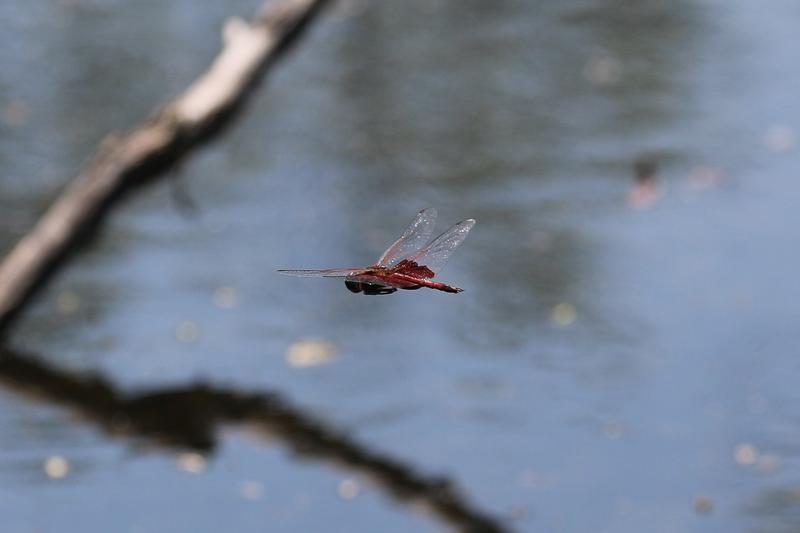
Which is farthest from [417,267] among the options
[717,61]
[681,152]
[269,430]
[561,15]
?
[561,15]

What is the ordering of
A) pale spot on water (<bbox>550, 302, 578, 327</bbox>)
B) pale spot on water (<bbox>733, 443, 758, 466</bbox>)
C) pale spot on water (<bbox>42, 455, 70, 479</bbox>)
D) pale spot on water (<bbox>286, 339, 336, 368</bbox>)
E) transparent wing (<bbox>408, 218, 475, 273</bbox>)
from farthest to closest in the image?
pale spot on water (<bbox>550, 302, 578, 327</bbox>) < pale spot on water (<bbox>286, 339, 336, 368</bbox>) < pale spot on water (<bbox>42, 455, 70, 479</bbox>) < pale spot on water (<bbox>733, 443, 758, 466</bbox>) < transparent wing (<bbox>408, 218, 475, 273</bbox>)

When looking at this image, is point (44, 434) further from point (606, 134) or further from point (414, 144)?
point (606, 134)

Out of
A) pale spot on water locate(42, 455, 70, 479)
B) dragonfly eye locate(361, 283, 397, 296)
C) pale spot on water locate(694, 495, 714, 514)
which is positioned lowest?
dragonfly eye locate(361, 283, 397, 296)

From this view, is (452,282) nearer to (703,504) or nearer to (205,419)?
(205,419)

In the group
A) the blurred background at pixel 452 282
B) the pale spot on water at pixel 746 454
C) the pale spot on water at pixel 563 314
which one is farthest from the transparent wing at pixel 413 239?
the pale spot on water at pixel 563 314

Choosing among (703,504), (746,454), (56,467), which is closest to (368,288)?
(703,504)

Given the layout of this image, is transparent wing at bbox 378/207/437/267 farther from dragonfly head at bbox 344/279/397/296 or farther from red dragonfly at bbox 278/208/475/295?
dragonfly head at bbox 344/279/397/296

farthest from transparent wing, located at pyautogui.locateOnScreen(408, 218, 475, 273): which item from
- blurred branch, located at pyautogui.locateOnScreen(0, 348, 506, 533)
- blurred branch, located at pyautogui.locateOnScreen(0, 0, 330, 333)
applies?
blurred branch, located at pyautogui.locateOnScreen(0, 0, 330, 333)

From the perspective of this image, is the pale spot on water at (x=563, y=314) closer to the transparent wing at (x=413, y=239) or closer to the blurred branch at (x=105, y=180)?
the blurred branch at (x=105, y=180)
